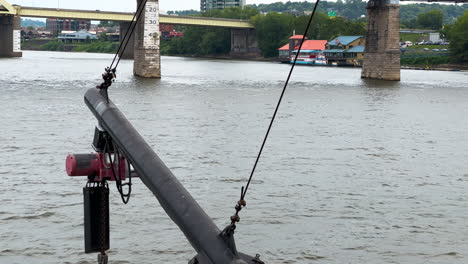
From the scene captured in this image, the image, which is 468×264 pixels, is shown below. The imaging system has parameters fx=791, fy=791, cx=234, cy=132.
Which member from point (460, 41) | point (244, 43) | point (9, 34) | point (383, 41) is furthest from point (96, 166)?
point (244, 43)

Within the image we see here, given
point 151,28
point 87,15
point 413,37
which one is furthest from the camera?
point 413,37

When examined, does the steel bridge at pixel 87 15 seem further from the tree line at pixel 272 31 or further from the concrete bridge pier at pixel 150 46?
the concrete bridge pier at pixel 150 46

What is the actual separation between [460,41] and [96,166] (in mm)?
114096

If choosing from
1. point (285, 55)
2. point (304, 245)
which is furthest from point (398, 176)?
point (285, 55)

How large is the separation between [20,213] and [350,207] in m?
7.31

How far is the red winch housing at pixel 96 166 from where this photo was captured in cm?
996

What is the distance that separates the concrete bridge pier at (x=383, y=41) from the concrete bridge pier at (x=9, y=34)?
66968mm

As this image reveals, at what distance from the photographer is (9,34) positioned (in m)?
133

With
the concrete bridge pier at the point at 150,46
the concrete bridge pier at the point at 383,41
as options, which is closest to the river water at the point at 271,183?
the concrete bridge pier at the point at 150,46

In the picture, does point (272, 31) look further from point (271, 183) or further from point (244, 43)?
point (271, 183)

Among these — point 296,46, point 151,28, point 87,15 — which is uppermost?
point 87,15

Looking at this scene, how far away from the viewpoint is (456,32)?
4710 inches

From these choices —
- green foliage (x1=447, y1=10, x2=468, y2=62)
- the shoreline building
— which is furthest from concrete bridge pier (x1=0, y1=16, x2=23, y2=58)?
green foliage (x1=447, y1=10, x2=468, y2=62)

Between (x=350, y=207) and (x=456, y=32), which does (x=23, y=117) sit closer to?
(x=350, y=207)
